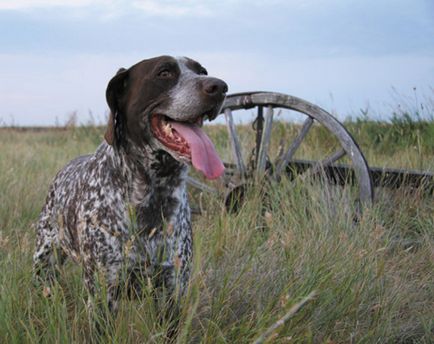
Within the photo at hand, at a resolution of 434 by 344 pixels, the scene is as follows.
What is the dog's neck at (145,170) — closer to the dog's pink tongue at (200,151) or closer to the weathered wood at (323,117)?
the dog's pink tongue at (200,151)

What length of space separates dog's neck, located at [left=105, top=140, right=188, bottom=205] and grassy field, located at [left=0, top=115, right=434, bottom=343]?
12.7 inches

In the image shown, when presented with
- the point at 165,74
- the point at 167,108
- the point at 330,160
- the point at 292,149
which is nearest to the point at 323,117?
the point at 330,160

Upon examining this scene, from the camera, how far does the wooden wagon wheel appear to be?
5.44 m

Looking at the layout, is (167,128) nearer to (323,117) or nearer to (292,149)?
(323,117)

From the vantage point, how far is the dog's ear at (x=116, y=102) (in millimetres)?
3125

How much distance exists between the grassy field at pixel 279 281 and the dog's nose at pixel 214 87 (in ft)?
1.98

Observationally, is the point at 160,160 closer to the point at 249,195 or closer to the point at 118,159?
the point at 118,159

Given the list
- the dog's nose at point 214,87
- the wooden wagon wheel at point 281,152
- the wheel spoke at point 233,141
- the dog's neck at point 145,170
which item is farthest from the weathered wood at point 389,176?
the dog's nose at point 214,87

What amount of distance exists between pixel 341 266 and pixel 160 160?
1129mm

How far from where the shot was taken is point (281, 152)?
243 inches

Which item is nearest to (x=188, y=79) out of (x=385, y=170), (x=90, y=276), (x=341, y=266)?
(x=90, y=276)

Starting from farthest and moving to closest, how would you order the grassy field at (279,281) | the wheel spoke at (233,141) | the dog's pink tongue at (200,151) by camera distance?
the wheel spoke at (233,141) → the dog's pink tongue at (200,151) → the grassy field at (279,281)

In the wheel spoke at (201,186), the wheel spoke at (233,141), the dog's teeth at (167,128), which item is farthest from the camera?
the wheel spoke at (233,141)

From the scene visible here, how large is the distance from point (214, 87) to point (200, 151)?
31 centimetres
